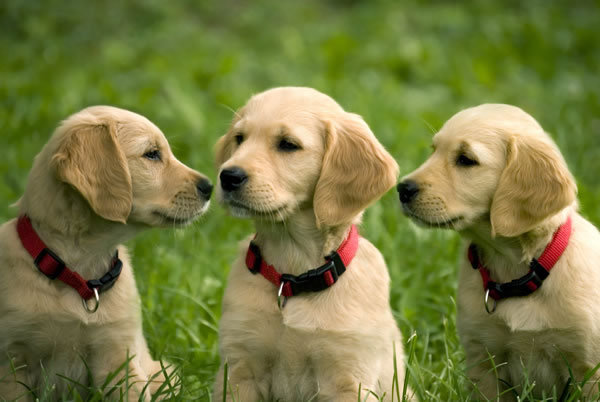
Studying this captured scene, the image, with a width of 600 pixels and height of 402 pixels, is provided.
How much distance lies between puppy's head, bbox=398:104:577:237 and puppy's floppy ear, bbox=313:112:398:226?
0.64ft

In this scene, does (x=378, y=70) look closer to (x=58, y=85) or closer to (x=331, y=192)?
(x=58, y=85)

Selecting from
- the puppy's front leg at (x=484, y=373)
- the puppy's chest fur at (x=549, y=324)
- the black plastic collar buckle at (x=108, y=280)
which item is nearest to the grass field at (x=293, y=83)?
the puppy's front leg at (x=484, y=373)

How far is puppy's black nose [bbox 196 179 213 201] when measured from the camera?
4094 mm

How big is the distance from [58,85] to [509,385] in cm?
654

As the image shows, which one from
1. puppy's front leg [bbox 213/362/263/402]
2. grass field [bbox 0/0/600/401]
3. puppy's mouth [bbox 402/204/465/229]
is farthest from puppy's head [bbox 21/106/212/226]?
puppy's mouth [bbox 402/204/465/229]

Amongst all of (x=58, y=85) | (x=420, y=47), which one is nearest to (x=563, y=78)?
(x=420, y=47)

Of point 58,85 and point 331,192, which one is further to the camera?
point 58,85

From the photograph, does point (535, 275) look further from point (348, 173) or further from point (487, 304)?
point (348, 173)

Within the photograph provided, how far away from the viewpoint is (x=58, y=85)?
905 cm

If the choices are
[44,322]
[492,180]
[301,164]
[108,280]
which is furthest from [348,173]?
[44,322]

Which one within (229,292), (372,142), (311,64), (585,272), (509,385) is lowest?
(311,64)

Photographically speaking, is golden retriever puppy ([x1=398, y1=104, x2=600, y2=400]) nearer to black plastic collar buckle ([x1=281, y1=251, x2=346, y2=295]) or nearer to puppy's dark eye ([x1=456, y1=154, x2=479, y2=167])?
puppy's dark eye ([x1=456, y1=154, x2=479, y2=167])

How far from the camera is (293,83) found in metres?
9.43

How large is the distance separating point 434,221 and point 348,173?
0.48m
